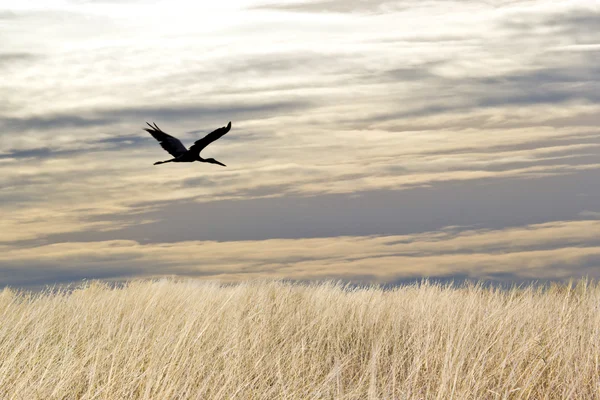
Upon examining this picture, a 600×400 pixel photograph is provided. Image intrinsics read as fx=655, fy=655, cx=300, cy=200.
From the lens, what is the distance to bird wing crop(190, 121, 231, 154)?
8327 mm

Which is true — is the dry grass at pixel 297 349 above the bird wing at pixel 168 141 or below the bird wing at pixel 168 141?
below

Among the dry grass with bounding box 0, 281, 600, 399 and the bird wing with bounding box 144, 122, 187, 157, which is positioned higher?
the bird wing with bounding box 144, 122, 187, 157

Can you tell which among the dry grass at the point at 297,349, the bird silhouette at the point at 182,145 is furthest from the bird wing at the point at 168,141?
the dry grass at the point at 297,349

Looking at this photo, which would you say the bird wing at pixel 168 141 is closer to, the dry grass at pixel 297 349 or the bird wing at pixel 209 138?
the bird wing at pixel 209 138

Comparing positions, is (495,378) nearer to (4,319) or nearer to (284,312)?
(284,312)

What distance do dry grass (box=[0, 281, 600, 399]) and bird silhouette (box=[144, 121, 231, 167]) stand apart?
1.95m

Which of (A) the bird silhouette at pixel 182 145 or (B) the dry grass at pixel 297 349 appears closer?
(B) the dry grass at pixel 297 349

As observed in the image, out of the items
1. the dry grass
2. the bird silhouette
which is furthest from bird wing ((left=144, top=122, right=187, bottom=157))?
the dry grass

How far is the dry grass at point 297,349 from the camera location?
190 inches

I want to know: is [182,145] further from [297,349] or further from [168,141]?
[297,349]

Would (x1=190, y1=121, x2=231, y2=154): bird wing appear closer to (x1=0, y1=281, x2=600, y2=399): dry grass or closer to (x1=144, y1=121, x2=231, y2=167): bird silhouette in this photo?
(x1=144, y1=121, x2=231, y2=167): bird silhouette

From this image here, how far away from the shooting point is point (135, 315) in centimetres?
800

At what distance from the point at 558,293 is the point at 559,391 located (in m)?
6.41

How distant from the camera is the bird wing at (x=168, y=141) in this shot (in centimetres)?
A: 895
